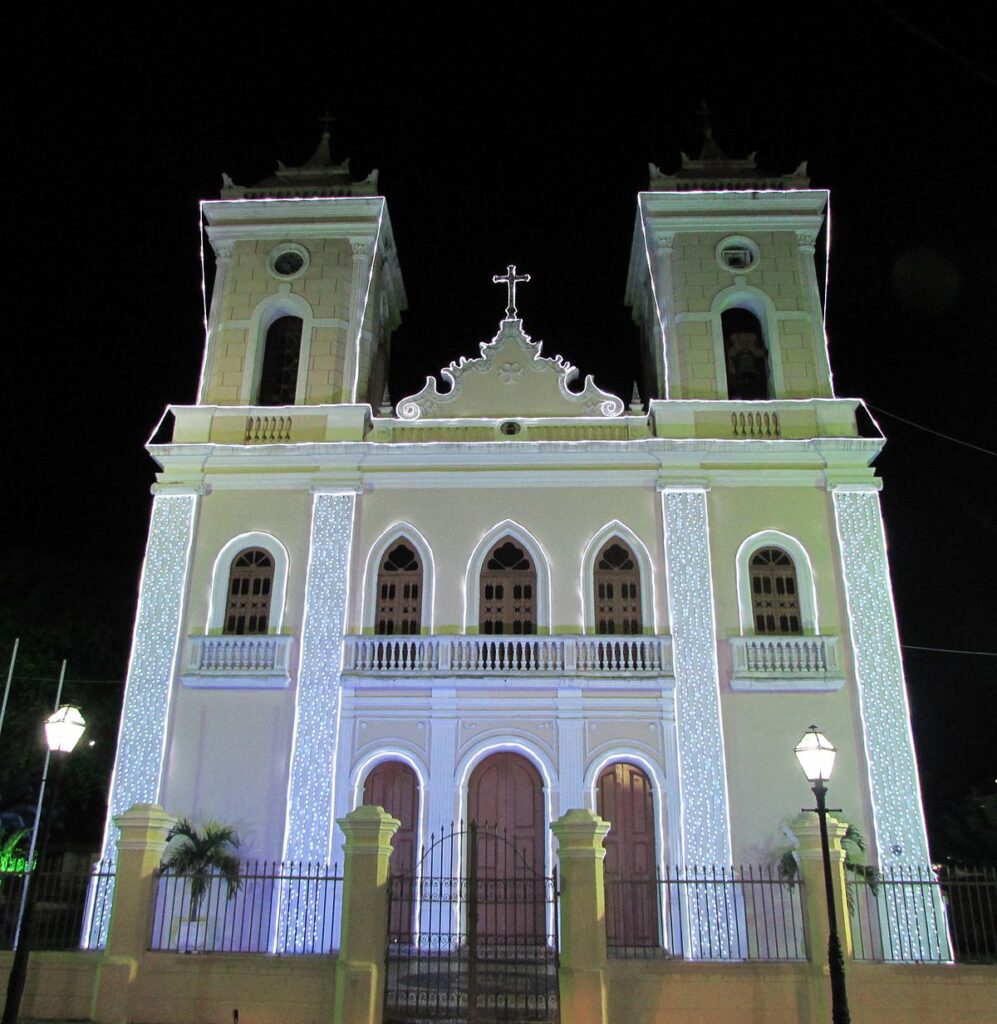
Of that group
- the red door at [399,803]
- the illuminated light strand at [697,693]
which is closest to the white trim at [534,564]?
the illuminated light strand at [697,693]

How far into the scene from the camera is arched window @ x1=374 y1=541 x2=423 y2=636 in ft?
58.1

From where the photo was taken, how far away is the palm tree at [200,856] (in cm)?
1492

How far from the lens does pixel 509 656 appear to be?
56.4 ft

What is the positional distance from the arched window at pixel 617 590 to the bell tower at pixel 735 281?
340cm

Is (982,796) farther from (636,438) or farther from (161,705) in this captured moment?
(161,705)

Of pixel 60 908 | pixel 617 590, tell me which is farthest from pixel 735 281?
pixel 60 908

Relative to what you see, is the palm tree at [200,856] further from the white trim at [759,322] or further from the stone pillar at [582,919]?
the white trim at [759,322]

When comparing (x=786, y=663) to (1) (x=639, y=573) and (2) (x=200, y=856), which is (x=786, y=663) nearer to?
(1) (x=639, y=573)

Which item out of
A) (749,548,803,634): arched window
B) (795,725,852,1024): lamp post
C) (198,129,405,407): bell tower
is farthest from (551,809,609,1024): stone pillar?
(198,129,405,407): bell tower

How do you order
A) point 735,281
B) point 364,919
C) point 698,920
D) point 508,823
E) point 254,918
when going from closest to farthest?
point 364,919, point 698,920, point 254,918, point 508,823, point 735,281

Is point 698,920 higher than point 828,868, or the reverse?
point 828,868

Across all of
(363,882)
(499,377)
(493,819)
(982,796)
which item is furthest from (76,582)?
(982,796)

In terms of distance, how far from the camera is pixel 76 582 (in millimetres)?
28719

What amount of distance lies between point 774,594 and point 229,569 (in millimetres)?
9554
